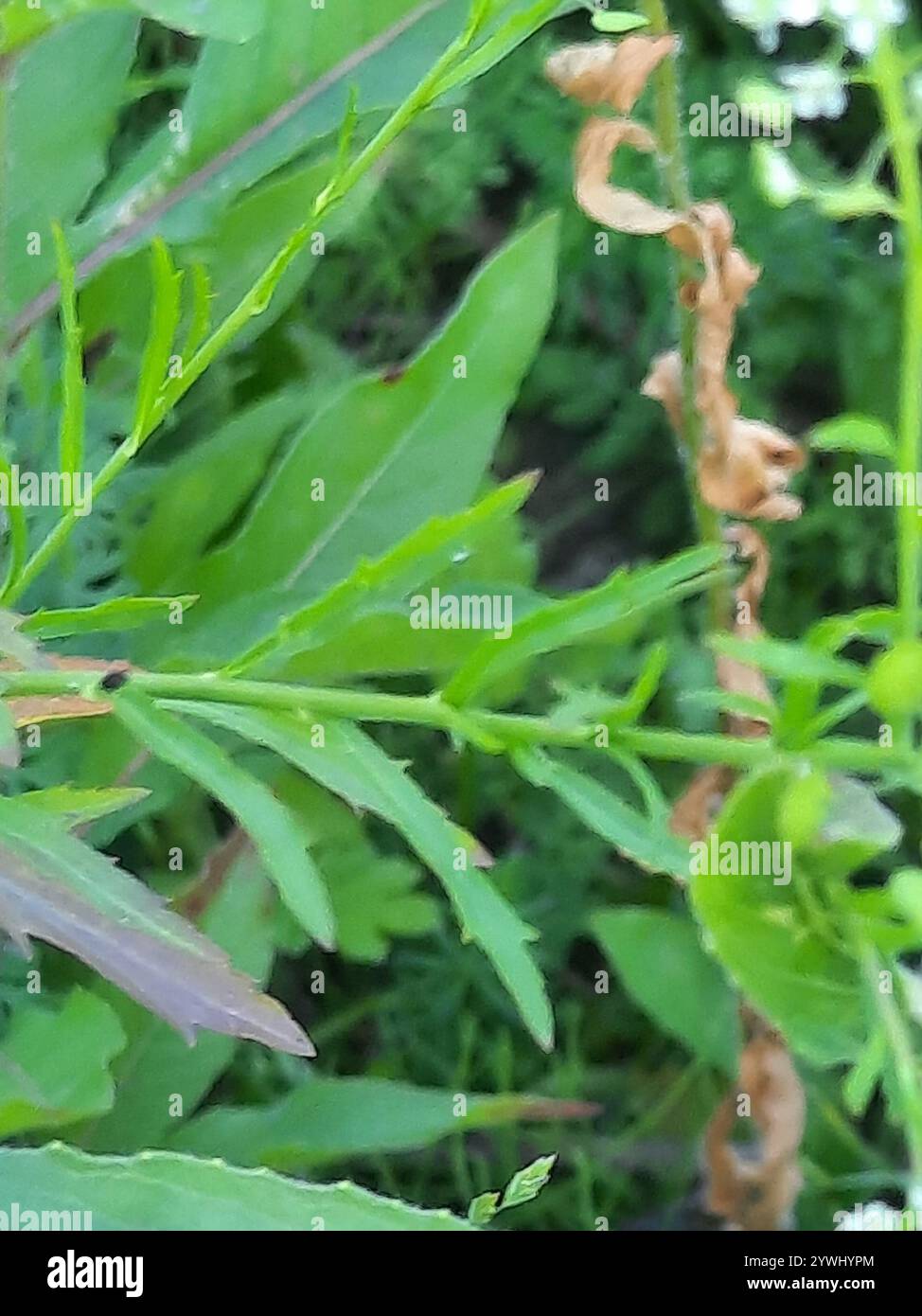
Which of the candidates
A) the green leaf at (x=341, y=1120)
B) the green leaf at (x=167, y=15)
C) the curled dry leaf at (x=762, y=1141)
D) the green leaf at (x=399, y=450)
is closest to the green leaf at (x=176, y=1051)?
the green leaf at (x=341, y=1120)

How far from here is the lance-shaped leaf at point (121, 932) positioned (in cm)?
41

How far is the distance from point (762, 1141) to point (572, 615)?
37cm

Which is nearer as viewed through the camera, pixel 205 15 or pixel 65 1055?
pixel 205 15

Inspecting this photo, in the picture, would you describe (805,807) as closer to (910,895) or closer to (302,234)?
(910,895)

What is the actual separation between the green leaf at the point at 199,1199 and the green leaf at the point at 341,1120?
0.40 feet

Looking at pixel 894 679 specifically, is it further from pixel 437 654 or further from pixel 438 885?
pixel 438 885

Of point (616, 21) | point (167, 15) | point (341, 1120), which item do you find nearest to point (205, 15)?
point (167, 15)

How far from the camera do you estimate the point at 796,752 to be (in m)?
0.45

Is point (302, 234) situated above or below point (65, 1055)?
above

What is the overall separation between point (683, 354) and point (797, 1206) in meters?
0.47

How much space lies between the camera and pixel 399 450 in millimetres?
636

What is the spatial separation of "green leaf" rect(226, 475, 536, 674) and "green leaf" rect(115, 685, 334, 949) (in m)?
0.03

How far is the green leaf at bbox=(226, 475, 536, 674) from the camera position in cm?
41

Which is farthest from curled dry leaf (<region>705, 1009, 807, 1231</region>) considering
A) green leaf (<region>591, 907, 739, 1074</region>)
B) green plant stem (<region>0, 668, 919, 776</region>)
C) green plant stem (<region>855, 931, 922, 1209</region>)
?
green plant stem (<region>0, 668, 919, 776</region>)
